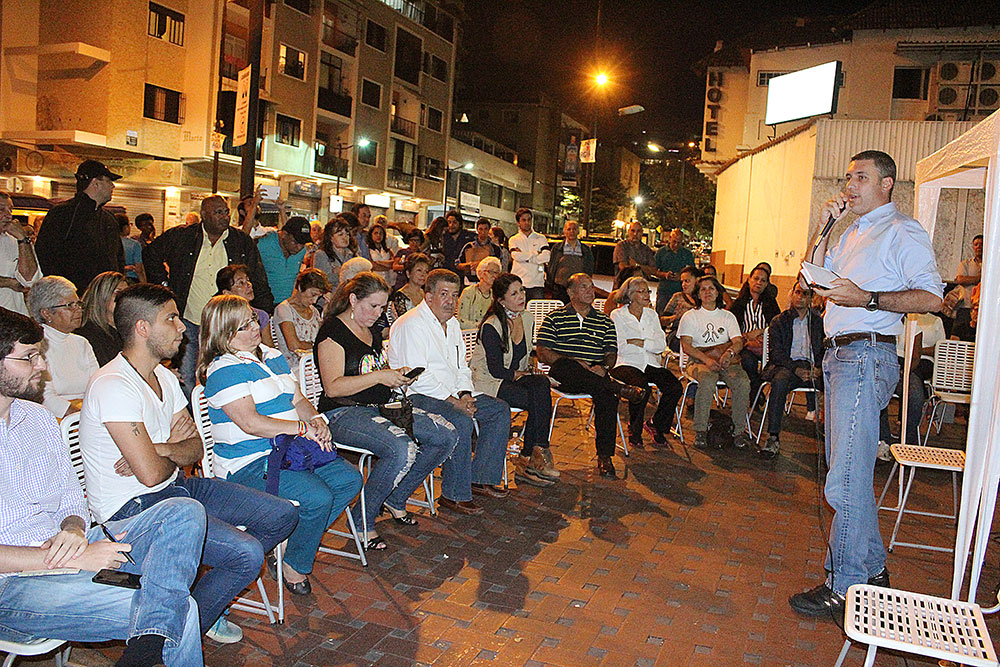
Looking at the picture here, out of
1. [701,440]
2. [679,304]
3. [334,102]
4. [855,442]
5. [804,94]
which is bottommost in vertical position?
[701,440]

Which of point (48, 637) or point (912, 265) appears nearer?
point (48, 637)

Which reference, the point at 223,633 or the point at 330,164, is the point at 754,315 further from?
the point at 330,164

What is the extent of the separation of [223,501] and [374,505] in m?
1.42

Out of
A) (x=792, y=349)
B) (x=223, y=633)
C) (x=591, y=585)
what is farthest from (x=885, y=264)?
(x=792, y=349)

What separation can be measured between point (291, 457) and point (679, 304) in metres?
6.53

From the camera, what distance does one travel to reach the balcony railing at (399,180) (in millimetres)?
37562

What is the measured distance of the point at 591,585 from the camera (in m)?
4.56

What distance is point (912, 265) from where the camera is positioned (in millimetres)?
4039

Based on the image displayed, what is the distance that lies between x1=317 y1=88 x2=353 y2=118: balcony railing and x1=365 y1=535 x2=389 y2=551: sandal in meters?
29.7

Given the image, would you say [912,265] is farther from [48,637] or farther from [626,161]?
[626,161]

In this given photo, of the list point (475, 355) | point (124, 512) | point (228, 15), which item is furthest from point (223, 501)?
point (228, 15)

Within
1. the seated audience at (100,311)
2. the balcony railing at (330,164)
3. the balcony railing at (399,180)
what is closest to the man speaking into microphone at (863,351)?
the seated audience at (100,311)

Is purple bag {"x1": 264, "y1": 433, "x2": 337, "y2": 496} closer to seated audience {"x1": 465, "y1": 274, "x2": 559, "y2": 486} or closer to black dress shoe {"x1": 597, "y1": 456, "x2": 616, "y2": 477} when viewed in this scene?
seated audience {"x1": 465, "y1": 274, "x2": 559, "y2": 486}

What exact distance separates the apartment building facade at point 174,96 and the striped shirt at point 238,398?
21534mm
